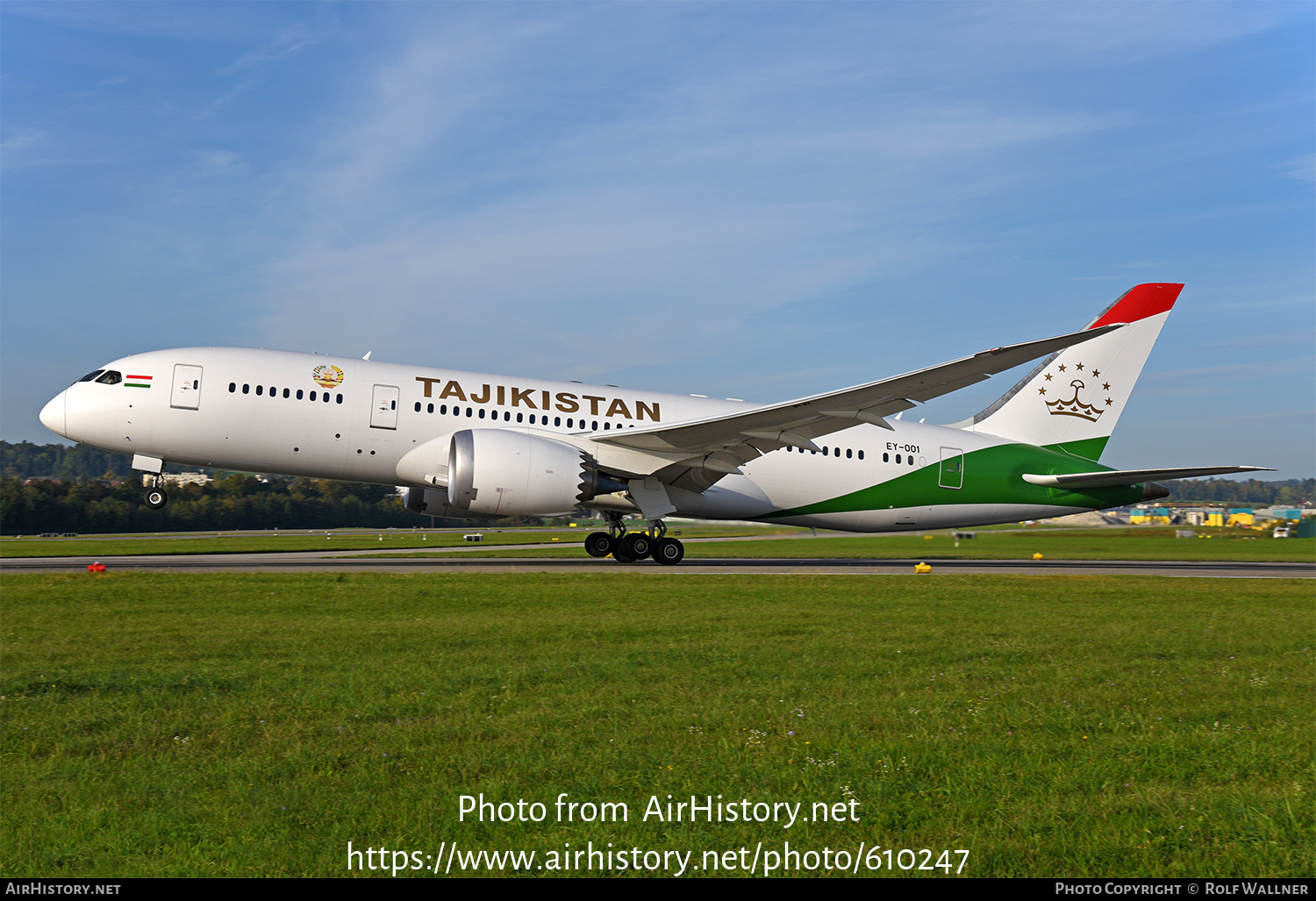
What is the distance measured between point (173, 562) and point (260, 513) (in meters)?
41.2

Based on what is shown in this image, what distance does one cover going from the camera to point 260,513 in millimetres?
61344

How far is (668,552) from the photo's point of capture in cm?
2412

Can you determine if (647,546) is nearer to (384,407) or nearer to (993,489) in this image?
(384,407)

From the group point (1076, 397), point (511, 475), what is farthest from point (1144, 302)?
point (511, 475)

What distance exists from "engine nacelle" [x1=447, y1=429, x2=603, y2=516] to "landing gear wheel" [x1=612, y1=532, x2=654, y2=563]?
325 centimetres

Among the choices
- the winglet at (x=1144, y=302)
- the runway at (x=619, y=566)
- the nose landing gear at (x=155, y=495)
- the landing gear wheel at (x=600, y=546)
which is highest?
the winglet at (x=1144, y=302)

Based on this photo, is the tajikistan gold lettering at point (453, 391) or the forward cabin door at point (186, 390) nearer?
the forward cabin door at point (186, 390)

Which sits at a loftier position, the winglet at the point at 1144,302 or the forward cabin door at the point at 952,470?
the winglet at the point at 1144,302

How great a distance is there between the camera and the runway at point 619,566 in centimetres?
2102

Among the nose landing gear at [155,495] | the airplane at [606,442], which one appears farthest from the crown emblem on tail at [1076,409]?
the nose landing gear at [155,495]

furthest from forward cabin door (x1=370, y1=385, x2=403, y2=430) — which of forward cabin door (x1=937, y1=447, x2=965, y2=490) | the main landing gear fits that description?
forward cabin door (x1=937, y1=447, x2=965, y2=490)

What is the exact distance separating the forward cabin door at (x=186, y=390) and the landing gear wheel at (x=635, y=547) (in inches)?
426

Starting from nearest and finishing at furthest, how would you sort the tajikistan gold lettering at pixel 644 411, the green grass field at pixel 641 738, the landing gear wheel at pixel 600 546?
the green grass field at pixel 641 738
the tajikistan gold lettering at pixel 644 411
the landing gear wheel at pixel 600 546

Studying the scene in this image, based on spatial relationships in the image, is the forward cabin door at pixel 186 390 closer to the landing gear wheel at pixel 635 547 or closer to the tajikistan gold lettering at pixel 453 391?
the tajikistan gold lettering at pixel 453 391
